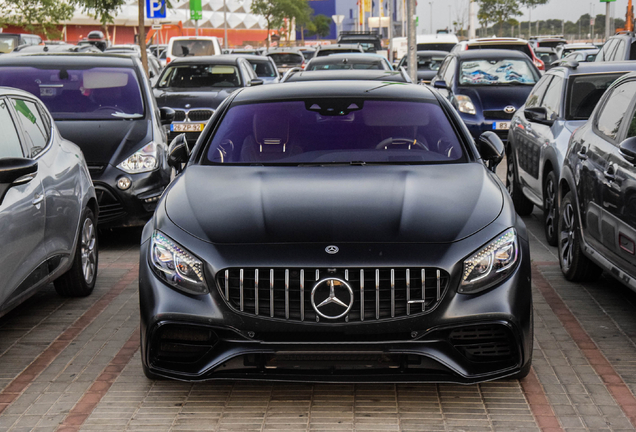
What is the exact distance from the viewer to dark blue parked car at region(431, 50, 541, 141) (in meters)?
15.0

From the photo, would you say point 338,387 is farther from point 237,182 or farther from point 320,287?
point 237,182

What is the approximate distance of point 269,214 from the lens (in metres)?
4.59

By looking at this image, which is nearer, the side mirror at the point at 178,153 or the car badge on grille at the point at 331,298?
the car badge on grille at the point at 331,298

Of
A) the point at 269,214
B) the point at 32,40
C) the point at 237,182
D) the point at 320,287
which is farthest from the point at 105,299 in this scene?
the point at 32,40

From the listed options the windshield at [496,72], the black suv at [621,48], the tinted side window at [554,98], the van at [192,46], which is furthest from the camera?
the van at [192,46]

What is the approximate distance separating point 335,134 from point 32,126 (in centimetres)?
223

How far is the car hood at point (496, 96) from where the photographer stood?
49.4 feet

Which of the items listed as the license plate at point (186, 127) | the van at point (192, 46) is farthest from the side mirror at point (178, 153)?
the van at point (192, 46)

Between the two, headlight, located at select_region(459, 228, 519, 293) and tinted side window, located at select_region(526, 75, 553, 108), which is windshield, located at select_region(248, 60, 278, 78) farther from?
headlight, located at select_region(459, 228, 519, 293)

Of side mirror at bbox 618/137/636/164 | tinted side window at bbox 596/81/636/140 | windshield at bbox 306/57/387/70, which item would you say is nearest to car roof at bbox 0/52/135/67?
tinted side window at bbox 596/81/636/140

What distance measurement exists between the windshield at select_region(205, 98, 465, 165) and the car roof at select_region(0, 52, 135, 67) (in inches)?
170

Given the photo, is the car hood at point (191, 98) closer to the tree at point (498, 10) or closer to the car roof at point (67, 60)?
the car roof at point (67, 60)

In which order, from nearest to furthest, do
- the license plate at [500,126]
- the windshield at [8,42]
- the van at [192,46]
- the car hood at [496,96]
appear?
the license plate at [500,126] → the car hood at [496,96] → the van at [192,46] → the windshield at [8,42]

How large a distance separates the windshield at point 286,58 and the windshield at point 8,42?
9.05 m
